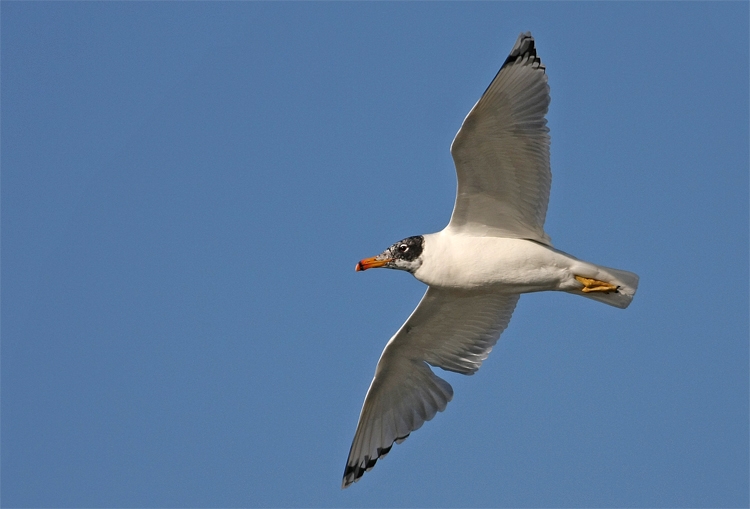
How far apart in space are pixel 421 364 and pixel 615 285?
7.98 feet

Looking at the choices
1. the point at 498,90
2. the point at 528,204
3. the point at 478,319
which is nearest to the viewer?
the point at 498,90

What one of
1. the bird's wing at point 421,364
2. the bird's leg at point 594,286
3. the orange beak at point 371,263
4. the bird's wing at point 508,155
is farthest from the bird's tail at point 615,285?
the orange beak at point 371,263

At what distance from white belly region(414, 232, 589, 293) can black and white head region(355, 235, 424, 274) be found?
0.21 feet

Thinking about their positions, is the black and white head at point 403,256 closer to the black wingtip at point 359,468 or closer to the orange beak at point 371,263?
the orange beak at point 371,263

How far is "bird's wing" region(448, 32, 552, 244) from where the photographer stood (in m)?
10.4

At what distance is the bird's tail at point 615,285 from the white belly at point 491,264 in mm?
183

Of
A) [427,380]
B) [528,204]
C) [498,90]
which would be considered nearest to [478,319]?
[427,380]

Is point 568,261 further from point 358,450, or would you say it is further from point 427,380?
point 358,450

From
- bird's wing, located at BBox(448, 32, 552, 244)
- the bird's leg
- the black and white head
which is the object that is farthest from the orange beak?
the bird's leg

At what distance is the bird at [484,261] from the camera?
34.3ft

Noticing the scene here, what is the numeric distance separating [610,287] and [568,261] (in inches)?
20.3

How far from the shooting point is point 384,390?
12.2 metres

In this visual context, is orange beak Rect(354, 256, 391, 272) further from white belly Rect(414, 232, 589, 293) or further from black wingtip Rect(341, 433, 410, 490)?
black wingtip Rect(341, 433, 410, 490)

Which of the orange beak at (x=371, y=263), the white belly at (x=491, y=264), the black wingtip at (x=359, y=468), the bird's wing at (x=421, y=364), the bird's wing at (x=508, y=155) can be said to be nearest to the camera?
the bird's wing at (x=508, y=155)
